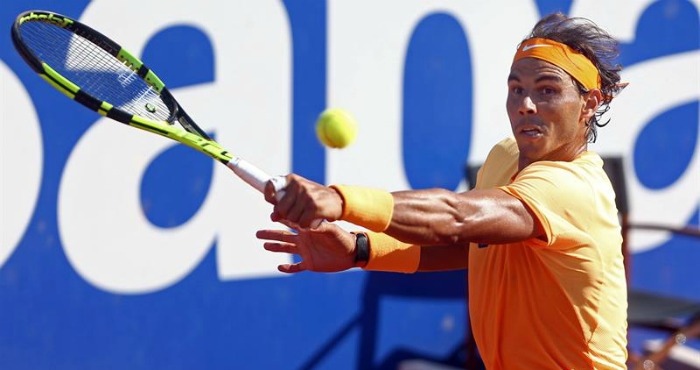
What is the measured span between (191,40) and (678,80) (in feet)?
9.23

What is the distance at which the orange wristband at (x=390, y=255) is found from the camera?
9.36ft

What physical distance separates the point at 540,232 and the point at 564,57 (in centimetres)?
55

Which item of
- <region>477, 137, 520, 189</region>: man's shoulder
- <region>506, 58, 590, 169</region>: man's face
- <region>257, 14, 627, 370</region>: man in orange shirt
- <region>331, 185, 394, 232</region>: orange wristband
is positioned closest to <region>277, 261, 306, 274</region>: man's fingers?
<region>257, 14, 627, 370</region>: man in orange shirt

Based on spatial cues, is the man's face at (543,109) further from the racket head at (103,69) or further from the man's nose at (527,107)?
the racket head at (103,69)

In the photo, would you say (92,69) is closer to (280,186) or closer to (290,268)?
(290,268)

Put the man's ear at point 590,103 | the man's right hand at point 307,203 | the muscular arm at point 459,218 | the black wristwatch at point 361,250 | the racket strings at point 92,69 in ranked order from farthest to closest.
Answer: the racket strings at point 92,69, the black wristwatch at point 361,250, the man's ear at point 590,103, the muscular arm at point 459,218, the man's right hand at point 307,203

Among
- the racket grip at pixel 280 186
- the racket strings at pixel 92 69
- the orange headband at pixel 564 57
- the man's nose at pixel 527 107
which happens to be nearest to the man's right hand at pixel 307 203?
the racket grip at pixel 280 186

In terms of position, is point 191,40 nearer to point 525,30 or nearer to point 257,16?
point 257,16

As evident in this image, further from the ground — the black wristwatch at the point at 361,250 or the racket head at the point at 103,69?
the racket head at the point at 103,69

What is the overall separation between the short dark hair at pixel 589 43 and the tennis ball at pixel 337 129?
2.39 feet

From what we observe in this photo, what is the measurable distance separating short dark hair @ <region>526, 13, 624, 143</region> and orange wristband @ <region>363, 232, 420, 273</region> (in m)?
0.57

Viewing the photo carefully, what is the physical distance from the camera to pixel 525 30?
17.1ft

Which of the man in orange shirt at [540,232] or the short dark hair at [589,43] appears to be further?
the short dark hair at [589,43]

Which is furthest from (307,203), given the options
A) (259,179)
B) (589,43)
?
(589,43)
